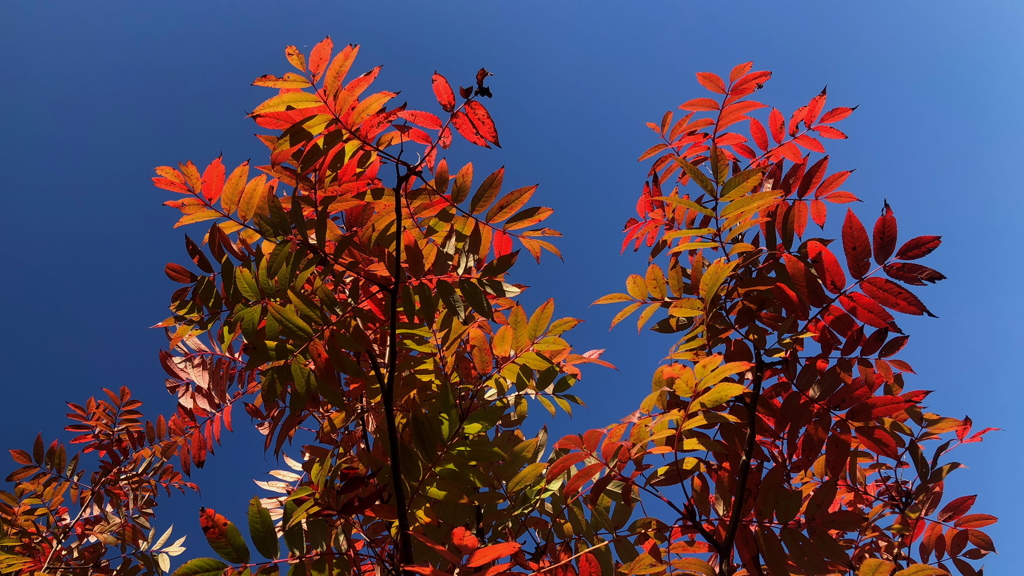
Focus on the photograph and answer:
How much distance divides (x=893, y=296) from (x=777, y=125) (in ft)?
2.80

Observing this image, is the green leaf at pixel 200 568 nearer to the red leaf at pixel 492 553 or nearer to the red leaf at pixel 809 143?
the red leaf at pixel 492 553

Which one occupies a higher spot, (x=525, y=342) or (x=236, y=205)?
(x=236, y=205)

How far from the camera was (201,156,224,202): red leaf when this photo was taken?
4.88ft

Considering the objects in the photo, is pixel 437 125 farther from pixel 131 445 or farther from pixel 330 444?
pixel 131 445

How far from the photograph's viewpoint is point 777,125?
1918 millimetres

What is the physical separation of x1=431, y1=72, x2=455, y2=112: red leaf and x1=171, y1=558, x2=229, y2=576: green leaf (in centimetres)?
111

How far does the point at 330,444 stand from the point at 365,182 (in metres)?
0.98

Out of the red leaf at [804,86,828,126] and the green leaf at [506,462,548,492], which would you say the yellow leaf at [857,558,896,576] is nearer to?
the green leaf at [506,462,548,492]

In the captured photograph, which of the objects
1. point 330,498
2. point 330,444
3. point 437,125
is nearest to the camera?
point 330,498

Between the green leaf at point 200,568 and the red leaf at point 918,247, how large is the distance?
5.29 ft

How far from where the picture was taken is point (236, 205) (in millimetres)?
1474

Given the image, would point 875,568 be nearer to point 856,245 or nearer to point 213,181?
point 856,245

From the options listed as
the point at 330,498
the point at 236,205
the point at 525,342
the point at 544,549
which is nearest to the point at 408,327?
the point at 525,342

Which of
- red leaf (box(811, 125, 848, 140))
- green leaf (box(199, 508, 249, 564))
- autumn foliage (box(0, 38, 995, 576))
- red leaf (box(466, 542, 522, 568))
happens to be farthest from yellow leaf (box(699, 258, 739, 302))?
green leaf (box(199, 508, 249, 564))
